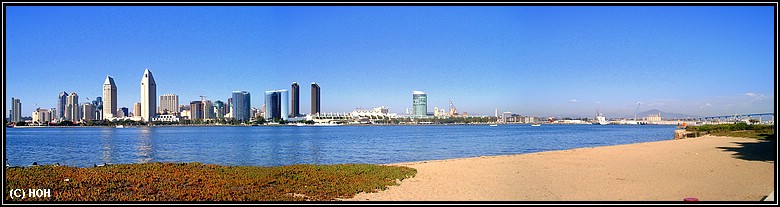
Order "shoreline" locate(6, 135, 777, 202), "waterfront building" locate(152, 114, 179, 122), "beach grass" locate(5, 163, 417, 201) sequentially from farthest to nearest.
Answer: "waterfront building" locate(152, 114, 179, 122) → "shoreline" locate(6, 135, 777, 202) → "beach grass" locate(5, 163, 417, 201)

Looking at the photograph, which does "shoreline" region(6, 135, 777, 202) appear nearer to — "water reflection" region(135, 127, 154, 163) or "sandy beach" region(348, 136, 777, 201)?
"sandy beach" region(348, 136, 777, 201)

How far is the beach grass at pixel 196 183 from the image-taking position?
32.0 feet

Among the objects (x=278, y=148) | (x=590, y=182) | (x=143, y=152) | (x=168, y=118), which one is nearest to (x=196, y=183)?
(x=590, y=182)

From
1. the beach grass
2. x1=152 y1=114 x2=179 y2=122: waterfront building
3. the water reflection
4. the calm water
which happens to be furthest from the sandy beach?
x1=152 y1=114 x2=179 y2=122: waterfront building

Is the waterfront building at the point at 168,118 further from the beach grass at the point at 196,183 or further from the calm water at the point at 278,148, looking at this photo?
the beach grass at the point at 196,183

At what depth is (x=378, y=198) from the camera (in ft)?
34.7

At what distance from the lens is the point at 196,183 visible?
37.6ft

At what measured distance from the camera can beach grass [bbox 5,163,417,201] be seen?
9741 mm

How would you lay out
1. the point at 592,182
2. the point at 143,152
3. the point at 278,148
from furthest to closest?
the point at 278,148 → the point at 143,152 → the point at 592,182

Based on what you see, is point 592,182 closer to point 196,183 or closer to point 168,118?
point 196,183
